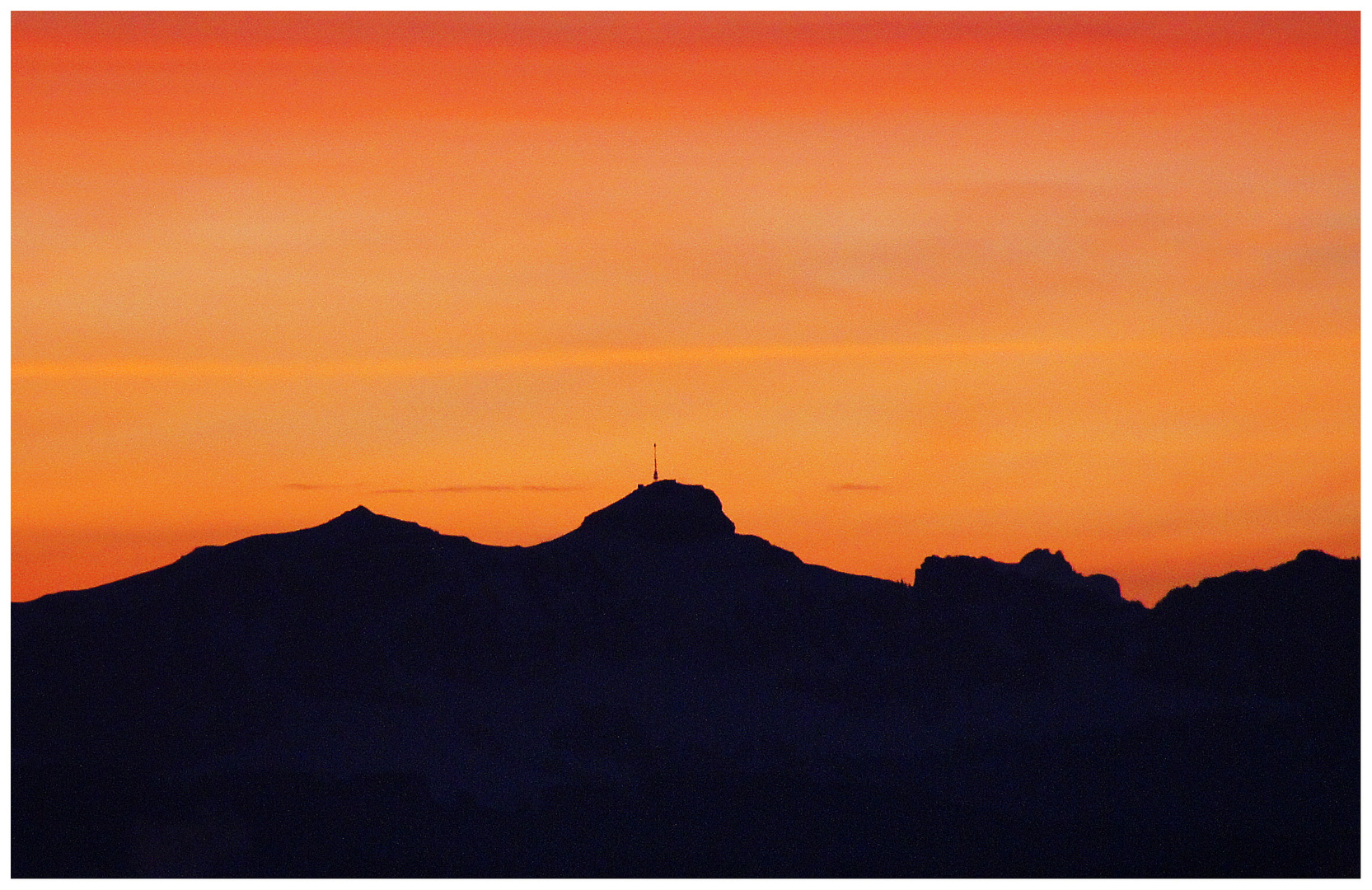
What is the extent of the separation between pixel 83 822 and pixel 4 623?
105 m

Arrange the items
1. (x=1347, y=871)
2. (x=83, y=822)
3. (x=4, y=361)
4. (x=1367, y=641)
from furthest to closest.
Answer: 1. (x=83, y=822)
2. (x=1347, y=871)
3. (x=1367, y=641)
4. (x=4, y=361)

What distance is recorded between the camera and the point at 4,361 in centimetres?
8562

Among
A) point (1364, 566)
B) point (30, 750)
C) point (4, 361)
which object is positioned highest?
point (4, 361)

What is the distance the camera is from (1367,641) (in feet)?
306

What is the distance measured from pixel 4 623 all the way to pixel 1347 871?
121543mm

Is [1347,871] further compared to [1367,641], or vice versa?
[1347,871]
